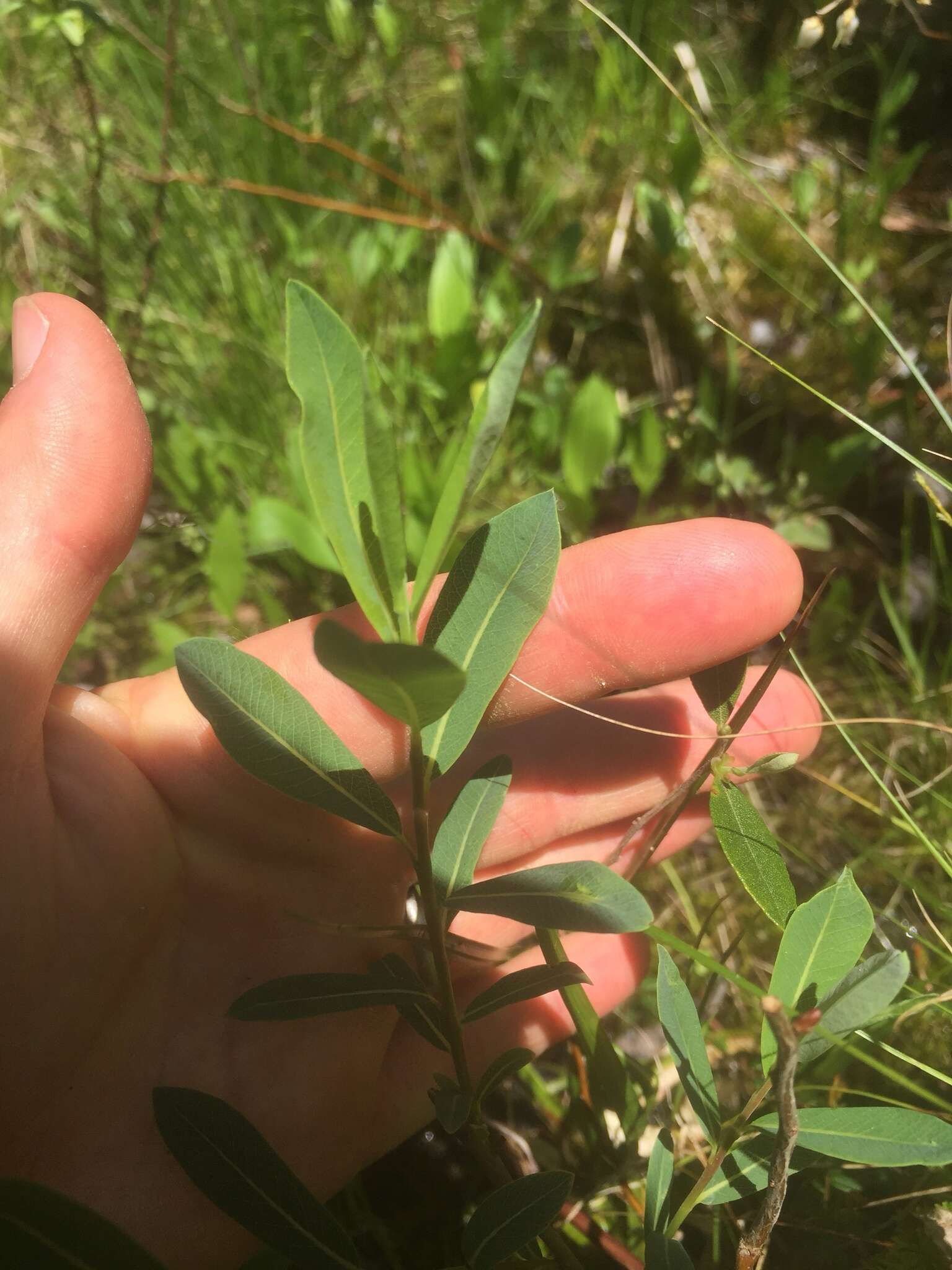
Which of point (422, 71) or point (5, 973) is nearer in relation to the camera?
point (5, 973)

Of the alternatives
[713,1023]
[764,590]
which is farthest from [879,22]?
[713,1023]

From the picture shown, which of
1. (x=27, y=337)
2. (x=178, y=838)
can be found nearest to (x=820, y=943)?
(x=178, y=838)

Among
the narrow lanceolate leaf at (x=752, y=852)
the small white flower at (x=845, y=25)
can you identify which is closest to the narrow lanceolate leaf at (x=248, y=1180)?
the narrow lanceolate leaf at (x=752, y=852)

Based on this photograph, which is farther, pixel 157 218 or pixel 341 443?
pixel 157 218

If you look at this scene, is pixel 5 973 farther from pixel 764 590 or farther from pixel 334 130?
pixel 334 130

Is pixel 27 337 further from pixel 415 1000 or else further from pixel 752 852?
pixel 752 852

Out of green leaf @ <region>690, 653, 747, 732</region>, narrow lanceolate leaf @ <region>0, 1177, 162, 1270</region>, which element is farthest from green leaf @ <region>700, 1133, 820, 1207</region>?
narrow lanceolate leaf @ <region>0, 1177, 162, 1270</region>
